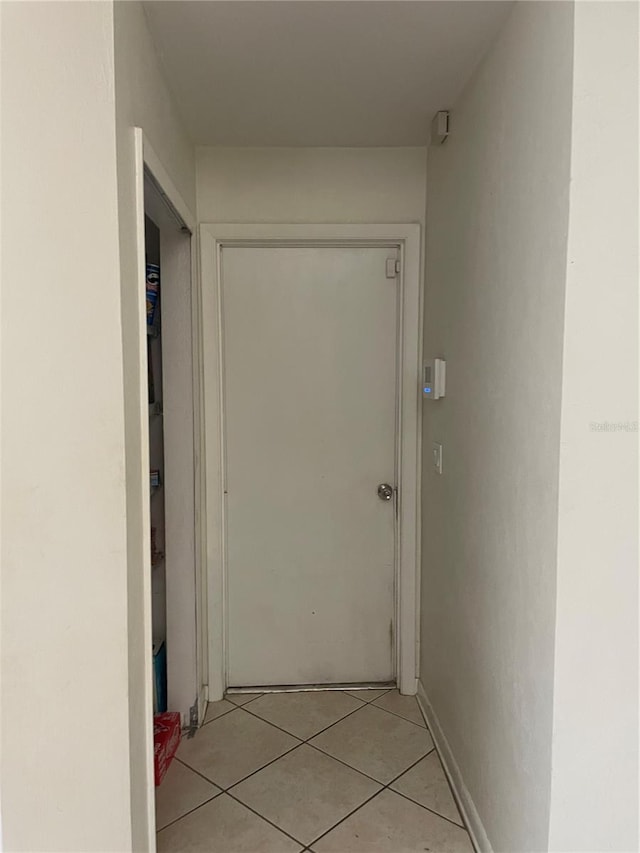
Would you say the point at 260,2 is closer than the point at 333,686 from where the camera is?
Yes

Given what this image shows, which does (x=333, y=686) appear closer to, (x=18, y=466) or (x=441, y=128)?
(x=18, y=466)

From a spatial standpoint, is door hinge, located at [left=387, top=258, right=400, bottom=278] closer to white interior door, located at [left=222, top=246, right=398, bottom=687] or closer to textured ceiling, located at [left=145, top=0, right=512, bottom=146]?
white interior door, located at [left=222, top=246, right=398, bottom=687]

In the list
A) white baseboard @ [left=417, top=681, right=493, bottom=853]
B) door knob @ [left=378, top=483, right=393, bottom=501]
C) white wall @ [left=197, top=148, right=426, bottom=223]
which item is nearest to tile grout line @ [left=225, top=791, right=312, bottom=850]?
white baseboard @ [left=417, top=681, right=493, bottom=853]

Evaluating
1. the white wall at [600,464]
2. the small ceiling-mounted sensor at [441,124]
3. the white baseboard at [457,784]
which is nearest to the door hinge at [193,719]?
the white baseboard at [457,784]

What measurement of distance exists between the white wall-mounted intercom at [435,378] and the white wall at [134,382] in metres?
1.10

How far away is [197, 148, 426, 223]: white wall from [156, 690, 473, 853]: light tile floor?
6.76 feet

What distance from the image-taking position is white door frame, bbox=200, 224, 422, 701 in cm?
236

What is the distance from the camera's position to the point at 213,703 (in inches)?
97.0

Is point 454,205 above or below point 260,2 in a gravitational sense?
below

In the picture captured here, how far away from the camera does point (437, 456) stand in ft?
7.13

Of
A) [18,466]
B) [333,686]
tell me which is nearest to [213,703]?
[333,686]

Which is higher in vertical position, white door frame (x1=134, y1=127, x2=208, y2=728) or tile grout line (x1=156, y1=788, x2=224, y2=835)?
white door frame (x1=134, y1=127, x2=208, y2=728)

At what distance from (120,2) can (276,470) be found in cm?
170

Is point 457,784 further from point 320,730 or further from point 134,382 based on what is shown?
point 134,382
